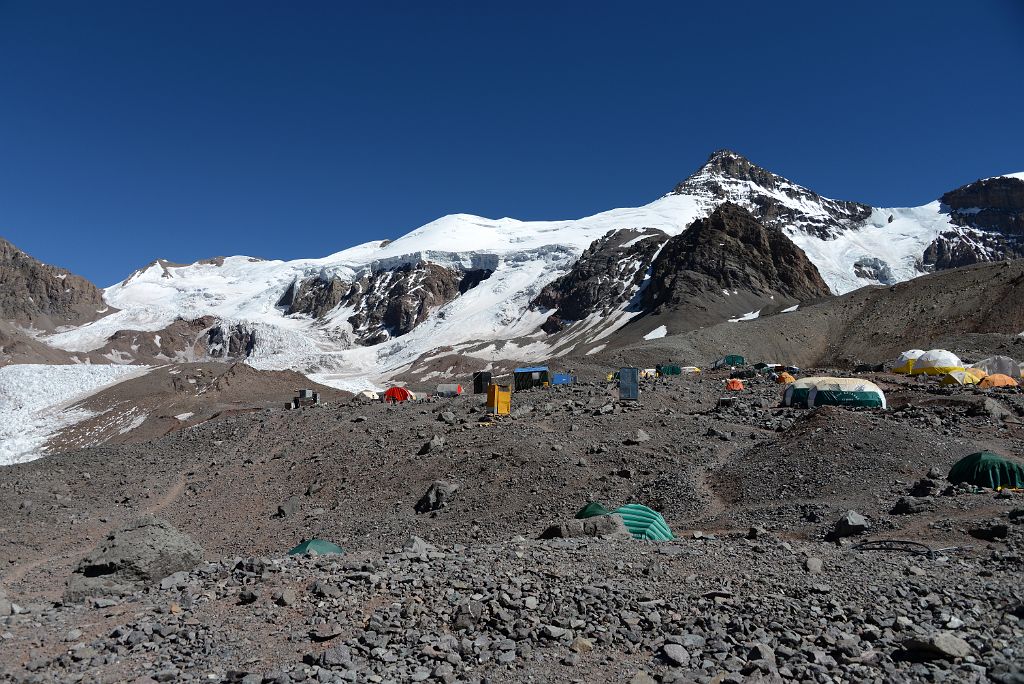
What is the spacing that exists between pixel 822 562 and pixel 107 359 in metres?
147

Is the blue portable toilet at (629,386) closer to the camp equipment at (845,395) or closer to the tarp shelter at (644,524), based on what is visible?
the camp equipment at (845,395)

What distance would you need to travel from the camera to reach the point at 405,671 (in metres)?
7.40

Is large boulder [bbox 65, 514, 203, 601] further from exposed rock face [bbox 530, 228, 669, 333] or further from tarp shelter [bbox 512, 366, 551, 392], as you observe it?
exposed rock face [bbox 530, 228, 669, 333]

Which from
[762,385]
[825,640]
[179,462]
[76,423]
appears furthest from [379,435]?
[76,423]

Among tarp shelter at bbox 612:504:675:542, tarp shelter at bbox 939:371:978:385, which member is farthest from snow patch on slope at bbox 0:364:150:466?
tarp shelter at bbox 939:371:978:385

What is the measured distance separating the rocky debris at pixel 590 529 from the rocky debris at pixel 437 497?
285 inches

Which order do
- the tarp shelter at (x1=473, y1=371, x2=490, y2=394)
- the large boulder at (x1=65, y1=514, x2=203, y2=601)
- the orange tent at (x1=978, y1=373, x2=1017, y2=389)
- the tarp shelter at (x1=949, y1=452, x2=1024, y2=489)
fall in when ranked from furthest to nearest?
the tarp shelter at (x1=473, y1=371, x2=490, y2=394), the orange tent at (x1=978, y1=373, x2=1017, y2=389), the tarp shelter at (x1=949, y1=452, x2=1024, y2=489), the large boulder at (x1=65, y1=514, x2=203, y2=601)

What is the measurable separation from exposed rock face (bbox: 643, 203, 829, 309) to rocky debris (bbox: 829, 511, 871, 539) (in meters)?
97.8

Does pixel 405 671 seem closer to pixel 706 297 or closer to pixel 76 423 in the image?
pixel 76 423

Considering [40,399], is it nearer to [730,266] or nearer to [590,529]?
[590,529]

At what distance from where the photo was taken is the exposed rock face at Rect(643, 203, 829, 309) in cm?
11612

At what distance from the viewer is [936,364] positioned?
40031 millimetres

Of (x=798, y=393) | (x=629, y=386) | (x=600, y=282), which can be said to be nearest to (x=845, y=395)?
(x=798, y=393)

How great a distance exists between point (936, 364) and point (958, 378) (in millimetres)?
3645
